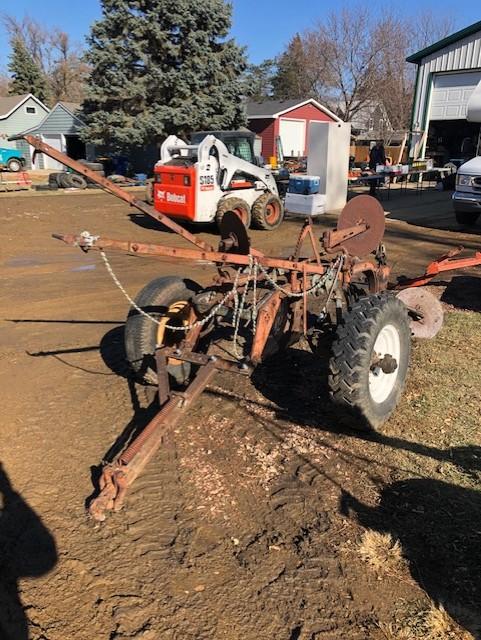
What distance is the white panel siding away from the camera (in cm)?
2289

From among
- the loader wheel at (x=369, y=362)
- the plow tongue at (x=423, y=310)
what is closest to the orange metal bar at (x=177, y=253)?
the loader wheel at (x=369, y=362)

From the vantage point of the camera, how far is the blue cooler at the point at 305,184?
607 inches

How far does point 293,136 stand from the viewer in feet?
129

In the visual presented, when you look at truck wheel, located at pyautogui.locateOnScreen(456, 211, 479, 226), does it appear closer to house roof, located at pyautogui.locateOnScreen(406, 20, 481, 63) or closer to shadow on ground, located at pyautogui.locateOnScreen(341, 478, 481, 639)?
shadow on ground, located at pyautogui.locateOnScreen(341, 478, 481, 639)

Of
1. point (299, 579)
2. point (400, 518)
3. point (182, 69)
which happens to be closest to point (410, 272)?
point (400, 518)

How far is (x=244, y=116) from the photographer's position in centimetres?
2894

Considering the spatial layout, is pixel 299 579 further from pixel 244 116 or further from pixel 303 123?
pixel 303 123

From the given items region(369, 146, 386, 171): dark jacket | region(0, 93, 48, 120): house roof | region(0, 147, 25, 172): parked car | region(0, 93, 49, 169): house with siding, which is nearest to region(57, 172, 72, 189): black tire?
region(0, 147, 25, 172): parked car

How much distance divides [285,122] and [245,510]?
3802 centimetres

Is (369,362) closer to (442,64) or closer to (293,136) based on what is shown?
(442,64)

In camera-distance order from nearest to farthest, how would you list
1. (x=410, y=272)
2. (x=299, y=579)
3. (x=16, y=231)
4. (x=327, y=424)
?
1. (x=299, y=579)
2. (x=327, y=424)
3. (x=410, y=272)
4. (x=16, y=231)

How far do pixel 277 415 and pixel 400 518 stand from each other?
55.8 inches

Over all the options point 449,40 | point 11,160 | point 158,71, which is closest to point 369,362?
point 449,40

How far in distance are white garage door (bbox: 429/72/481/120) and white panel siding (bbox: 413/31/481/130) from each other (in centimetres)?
17
